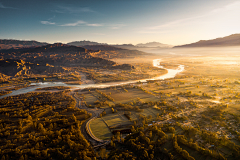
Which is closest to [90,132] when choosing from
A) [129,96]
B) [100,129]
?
[100,129]

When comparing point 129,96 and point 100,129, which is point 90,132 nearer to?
point 100,129

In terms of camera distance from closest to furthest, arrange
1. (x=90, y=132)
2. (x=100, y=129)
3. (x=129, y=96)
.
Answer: (x=90, y=132) < (x=100, y=129) < (x=129, y=96)

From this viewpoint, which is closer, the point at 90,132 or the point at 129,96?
the point at 90,132

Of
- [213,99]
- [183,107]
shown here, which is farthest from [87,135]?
[213,99]

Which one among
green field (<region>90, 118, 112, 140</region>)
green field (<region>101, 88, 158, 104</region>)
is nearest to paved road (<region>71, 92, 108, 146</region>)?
green field (<region>90, 118, 112, 140</region>)

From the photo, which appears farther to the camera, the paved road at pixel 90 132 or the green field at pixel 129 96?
the green field at pixel 129 96

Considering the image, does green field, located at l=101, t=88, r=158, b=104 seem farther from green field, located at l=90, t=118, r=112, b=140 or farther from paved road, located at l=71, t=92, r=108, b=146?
green field, located at l=90, t=118, r=112, b=140

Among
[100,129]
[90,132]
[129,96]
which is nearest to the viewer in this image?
[90,132]

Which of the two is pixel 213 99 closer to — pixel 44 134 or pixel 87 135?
pixel 87 135

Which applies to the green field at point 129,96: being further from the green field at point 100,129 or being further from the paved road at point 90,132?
the green field at point 100,129

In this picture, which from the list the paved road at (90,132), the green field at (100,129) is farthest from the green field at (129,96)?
the green field at (100,129)

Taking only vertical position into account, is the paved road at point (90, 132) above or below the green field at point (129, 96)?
below
